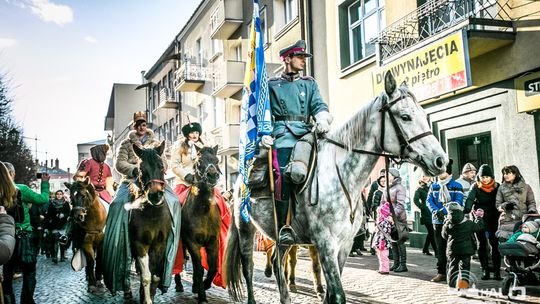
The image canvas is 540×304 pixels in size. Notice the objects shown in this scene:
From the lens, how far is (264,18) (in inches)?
986

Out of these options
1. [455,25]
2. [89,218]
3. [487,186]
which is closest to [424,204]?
[487,186]

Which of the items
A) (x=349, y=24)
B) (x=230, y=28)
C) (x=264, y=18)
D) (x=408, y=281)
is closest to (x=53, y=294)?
(x=408, y=281)

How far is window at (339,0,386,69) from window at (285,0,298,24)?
158 inches

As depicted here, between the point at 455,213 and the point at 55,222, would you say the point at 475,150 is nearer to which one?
the point at 455,213

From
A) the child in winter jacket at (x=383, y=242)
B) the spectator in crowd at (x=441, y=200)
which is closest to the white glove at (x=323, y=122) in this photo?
the spectator in crowd at (x=441, y=200)

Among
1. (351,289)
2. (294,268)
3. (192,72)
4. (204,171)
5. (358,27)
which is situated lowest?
(351,289)

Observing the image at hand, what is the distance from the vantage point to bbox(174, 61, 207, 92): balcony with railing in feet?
108

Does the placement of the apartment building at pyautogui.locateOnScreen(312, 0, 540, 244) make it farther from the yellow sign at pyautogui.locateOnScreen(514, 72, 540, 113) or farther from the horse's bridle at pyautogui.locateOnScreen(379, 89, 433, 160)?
the horse's bridle at pyautogui.locateOnScreen(379, 89, 433, 160)

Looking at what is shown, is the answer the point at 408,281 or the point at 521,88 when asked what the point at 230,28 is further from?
the point at 408,281

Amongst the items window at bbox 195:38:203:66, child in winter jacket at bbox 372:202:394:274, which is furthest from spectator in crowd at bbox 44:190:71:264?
window at bbox 195:38:203:66

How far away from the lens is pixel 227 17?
2752 cm

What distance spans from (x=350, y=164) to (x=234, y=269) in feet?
8.22

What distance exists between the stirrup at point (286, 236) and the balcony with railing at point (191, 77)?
28.2m

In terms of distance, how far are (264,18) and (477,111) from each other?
46.1 ft
